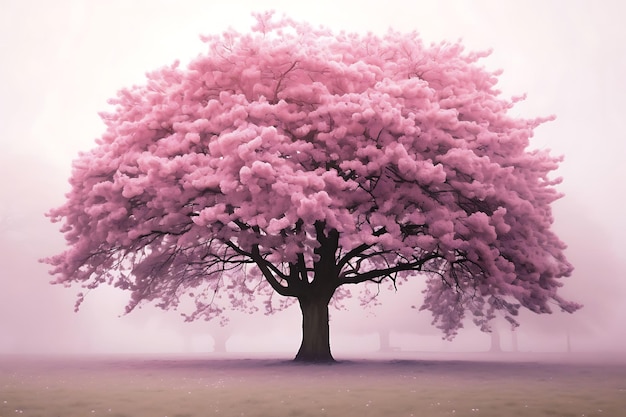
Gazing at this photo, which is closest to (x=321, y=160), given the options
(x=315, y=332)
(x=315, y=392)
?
(x=315, y=332)

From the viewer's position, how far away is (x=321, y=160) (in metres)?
23.0

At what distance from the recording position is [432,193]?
23.4 metres

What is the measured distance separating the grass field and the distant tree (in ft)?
13.8

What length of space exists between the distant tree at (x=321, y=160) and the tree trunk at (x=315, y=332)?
0.18m

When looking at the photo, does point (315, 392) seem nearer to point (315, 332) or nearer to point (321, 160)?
point (321, 160)

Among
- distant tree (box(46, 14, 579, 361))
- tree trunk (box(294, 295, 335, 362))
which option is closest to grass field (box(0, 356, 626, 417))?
tree trunk (box(294, 295, 335, 362))

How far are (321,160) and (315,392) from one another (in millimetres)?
9529

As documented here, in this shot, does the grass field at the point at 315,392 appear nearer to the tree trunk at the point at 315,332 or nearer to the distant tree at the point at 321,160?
the tree trunk at the point at 315,332

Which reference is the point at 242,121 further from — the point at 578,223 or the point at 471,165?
the point at 578,223

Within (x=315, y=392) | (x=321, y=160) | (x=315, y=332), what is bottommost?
(x=315, y=392)

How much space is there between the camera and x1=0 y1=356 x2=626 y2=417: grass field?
43.4ft

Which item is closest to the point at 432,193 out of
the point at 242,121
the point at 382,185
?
the point at 382,185

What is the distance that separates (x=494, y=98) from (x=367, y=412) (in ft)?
54.8

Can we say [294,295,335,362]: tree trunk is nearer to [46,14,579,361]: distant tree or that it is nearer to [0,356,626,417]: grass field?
[46,14,579,361]: distant tree
